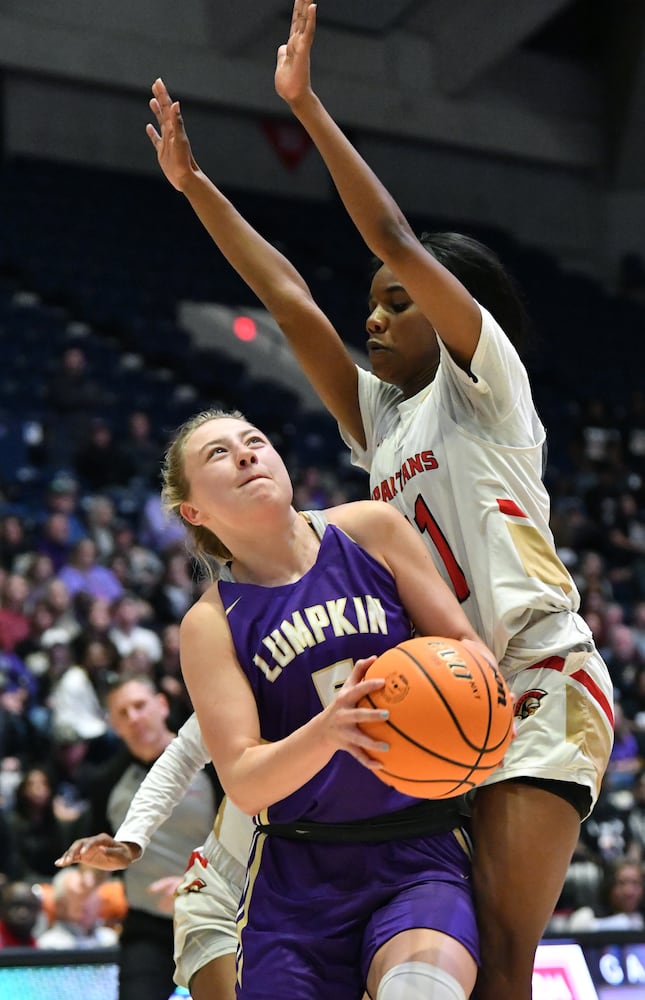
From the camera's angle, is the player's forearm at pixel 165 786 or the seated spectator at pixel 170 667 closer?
the player's forearm at pixel 165 786

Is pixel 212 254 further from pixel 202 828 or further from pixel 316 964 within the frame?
pixel 316 964

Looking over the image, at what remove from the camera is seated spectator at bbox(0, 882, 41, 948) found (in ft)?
20.1

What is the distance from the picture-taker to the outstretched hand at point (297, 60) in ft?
9.59

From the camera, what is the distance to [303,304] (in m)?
3.26

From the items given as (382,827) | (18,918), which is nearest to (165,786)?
(382,827)

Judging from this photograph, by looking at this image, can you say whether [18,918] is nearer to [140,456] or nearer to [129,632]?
[129,632]

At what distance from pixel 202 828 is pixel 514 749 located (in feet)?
5.66

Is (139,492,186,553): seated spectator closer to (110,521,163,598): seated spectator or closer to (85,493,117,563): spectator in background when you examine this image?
(110,521,163,598): seated spectator

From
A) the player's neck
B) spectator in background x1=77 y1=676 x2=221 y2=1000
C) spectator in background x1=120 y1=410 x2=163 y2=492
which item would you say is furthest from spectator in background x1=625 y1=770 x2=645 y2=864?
the player's neck

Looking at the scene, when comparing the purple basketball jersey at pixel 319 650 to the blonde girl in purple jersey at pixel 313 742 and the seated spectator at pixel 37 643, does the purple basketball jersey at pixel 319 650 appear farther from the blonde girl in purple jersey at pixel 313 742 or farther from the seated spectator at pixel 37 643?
the seated spectator at pixel 37 643

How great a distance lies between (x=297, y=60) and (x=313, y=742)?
1.49 m

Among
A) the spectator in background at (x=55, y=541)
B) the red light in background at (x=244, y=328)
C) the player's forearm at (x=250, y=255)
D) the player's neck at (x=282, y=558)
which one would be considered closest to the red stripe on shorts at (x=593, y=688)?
the player's neck at (x=282, y=558)

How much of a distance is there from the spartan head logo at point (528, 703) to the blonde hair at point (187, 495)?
67cm

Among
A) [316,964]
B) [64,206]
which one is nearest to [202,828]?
[316,964]
